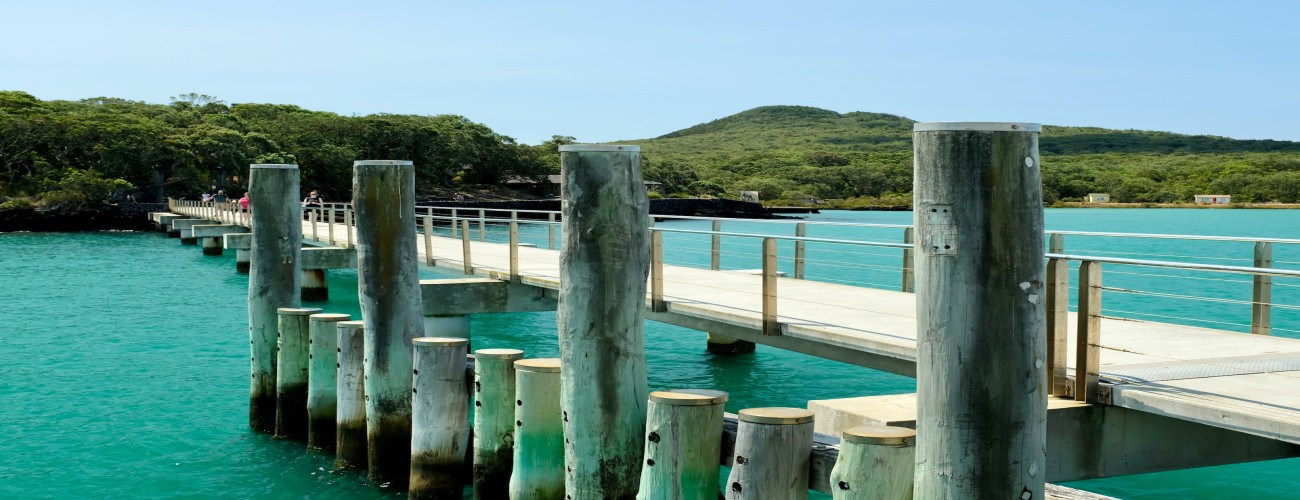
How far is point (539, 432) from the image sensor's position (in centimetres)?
750

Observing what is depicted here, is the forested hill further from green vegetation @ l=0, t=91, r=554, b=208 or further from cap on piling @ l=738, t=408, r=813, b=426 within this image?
cap on piling @ l=738, t=408, r=813, b=426

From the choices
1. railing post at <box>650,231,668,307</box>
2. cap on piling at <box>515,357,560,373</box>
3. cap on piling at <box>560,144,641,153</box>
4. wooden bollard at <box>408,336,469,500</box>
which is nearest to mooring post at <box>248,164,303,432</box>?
wooden bollard at <box>408,336,469,500</box>

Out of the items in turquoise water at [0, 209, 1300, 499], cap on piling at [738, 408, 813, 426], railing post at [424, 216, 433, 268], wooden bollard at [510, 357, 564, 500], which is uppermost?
railing post at [424, 216, 433, 268]

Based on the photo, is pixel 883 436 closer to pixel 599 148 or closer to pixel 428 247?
pixel 599 148

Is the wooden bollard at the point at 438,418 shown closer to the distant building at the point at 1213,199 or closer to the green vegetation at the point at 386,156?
the green vegetation at the point at 386,156

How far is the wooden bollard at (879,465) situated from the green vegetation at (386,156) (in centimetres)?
7020

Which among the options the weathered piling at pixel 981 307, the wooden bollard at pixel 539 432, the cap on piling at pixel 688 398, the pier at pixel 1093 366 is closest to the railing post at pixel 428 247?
the pier at pixel 1093 366

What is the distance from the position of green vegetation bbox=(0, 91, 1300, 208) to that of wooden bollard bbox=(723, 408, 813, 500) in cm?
6958

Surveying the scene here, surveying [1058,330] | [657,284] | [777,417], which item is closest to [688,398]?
[777,417]

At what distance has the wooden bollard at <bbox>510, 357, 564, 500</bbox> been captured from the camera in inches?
294

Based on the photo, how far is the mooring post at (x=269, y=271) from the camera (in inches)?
471

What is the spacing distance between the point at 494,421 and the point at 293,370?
3.84 meters

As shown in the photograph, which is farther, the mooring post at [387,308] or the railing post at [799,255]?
the railing post at [799,255]

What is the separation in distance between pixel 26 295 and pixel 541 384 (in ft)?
82.2
